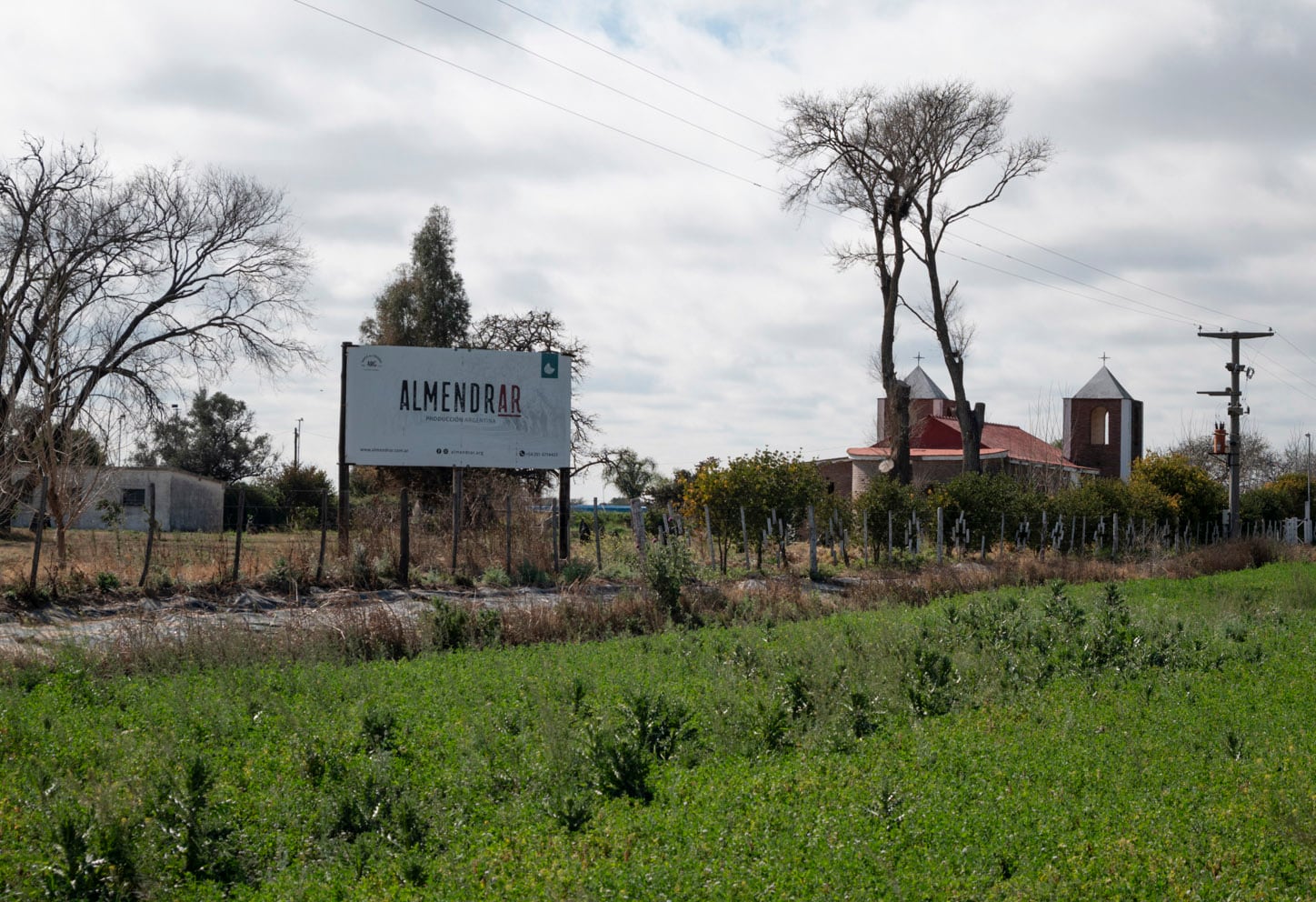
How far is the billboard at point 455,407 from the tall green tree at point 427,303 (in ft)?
64.9

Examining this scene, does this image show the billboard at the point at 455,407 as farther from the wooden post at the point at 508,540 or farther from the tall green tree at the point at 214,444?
the tall green tree at the point at 214,444

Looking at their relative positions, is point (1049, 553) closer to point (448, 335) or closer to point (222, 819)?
point (448, 335)

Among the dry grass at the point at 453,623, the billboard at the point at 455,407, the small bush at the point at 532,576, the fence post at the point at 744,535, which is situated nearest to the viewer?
the dry grass at the point at 453,623

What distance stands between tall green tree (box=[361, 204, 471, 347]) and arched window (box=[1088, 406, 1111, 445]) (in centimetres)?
3469

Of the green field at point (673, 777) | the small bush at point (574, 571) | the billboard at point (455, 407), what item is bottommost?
the green field at point (673, 777)

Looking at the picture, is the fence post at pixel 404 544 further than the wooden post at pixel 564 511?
No

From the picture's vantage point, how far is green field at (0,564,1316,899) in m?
6.09

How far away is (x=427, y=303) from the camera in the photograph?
145 ft

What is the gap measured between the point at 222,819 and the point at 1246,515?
190 feet

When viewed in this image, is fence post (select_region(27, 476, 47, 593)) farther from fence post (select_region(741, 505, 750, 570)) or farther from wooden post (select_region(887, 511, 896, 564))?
wooden post (select_region(887, 511, 896, 564))

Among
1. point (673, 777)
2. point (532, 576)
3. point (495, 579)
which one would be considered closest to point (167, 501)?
point (532, 576)

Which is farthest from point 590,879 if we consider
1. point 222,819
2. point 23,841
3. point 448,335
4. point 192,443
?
point 192,443

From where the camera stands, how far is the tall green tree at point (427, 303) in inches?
1734

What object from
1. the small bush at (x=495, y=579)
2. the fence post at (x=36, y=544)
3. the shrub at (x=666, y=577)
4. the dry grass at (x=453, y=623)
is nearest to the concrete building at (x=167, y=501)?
the small bush at (x=495, y=579)
